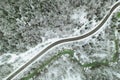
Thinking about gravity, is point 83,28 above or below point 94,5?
below

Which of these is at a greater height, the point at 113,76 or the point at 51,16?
the point at 51,16

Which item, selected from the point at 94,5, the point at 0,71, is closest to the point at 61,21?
the point at 94,5

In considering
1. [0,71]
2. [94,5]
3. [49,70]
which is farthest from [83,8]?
[0,71]

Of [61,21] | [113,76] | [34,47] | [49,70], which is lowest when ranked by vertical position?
[113,76]

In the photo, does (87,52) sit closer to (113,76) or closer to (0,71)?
(113,76)

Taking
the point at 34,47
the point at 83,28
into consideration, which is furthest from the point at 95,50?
the point at 34,47

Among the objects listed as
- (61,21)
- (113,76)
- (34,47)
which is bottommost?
(113,76)

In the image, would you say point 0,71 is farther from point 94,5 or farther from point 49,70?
point 94,5
